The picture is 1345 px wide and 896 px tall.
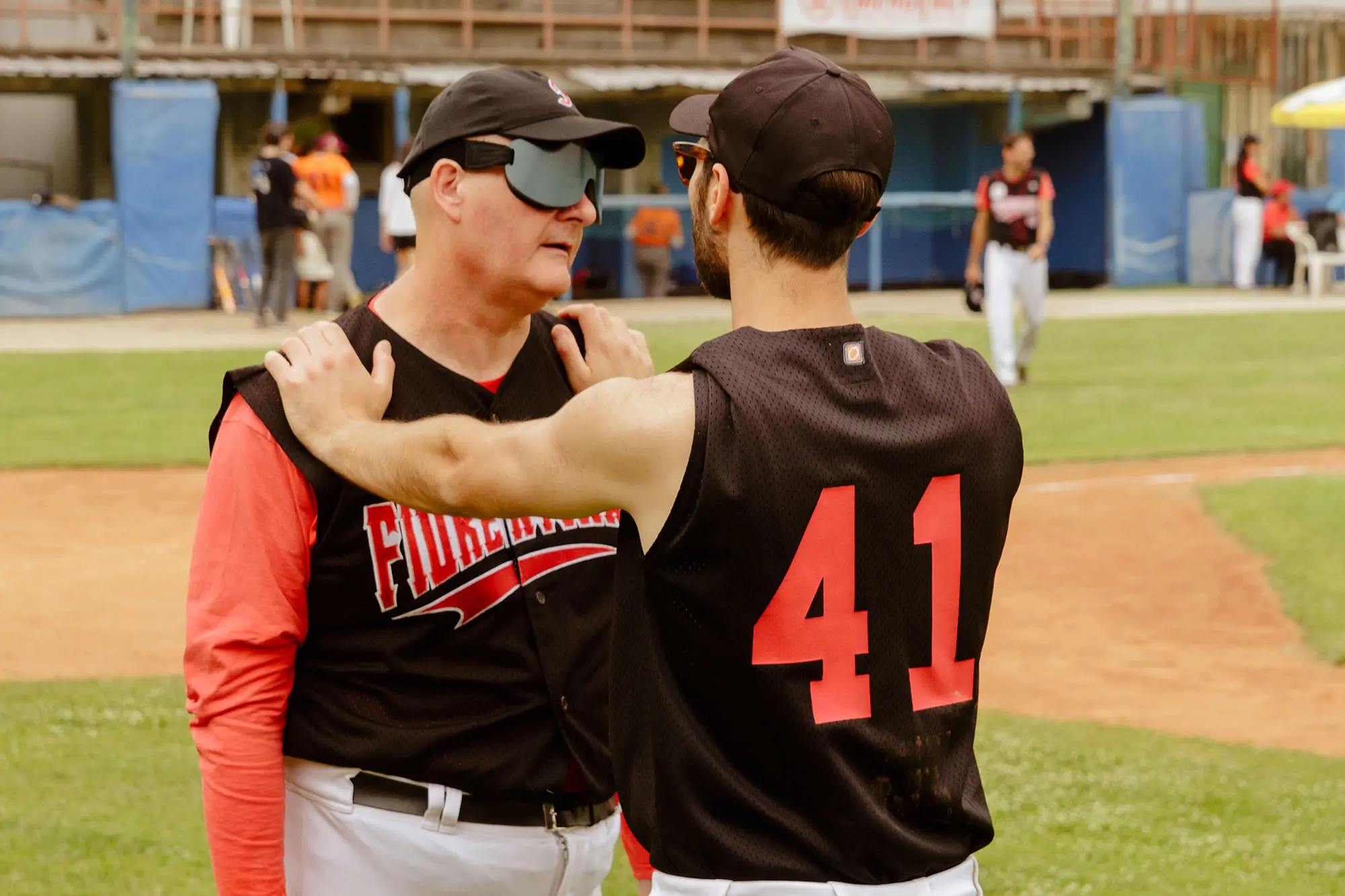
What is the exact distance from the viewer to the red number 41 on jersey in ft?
7.80

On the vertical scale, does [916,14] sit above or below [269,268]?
above

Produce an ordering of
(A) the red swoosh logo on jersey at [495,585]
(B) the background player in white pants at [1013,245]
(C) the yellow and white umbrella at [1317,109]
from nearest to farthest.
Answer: (A) the red swoosh logo on jersey at [495,585]
(B) the background player in white pants at [1013,245]
(C) the yellow and white umbrella at [1317,109]

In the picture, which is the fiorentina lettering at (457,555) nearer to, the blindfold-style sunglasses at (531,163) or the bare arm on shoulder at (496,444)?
the bare arm on shoulder at (496,444)

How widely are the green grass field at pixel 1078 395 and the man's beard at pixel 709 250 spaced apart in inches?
404

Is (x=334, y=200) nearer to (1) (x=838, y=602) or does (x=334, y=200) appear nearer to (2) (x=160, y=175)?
(2) (x=160, y=175)

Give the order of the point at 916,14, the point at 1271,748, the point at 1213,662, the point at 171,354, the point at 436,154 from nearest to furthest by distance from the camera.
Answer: the point at 436,154, the point at 1271,748, the point at 1213,662, the point at 171,354, the point at 916,14

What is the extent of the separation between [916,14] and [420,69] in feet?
26.6

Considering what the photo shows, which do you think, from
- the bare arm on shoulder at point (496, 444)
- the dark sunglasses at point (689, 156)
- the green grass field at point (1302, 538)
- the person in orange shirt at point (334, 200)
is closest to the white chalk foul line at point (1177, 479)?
the green grass field at point (1302, 538)

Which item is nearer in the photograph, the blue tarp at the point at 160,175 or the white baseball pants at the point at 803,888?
the white baseball pants at the point at 803,888

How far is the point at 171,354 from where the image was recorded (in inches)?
745

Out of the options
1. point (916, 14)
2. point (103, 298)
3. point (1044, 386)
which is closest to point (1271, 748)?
point (1044, 386)

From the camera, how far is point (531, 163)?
2852mm

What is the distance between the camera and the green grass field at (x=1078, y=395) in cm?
1328

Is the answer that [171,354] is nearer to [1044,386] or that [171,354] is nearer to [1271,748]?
[1044,386]
